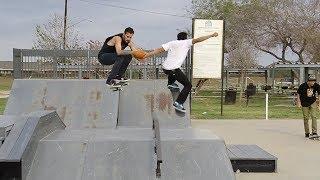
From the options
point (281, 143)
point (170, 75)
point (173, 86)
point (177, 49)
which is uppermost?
point (177, 49)

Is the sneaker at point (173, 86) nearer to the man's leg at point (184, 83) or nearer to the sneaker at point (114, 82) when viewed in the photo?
the man's leg at point (184, 83)

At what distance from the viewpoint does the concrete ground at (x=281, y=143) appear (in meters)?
8.91

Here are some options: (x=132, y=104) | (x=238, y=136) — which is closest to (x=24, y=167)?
(x=132, y=104)

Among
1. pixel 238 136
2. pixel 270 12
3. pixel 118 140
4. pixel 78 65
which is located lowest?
pixel 238 136

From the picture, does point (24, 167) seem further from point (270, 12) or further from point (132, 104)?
point (270, 12)

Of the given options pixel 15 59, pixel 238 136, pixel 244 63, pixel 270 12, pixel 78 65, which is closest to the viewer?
pixel 15 59

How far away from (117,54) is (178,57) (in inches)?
38.5

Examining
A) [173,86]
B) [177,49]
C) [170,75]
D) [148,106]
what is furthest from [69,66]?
[177,49]

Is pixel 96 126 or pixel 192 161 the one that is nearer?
pixel 192 161

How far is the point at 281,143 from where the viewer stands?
13383mm

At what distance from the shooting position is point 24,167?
15.1ft

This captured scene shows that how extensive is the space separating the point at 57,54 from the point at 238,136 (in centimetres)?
533

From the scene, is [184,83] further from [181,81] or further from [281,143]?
[281,143]

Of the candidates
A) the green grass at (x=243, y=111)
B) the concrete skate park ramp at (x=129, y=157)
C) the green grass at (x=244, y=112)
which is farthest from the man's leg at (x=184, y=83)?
the green grass at (x=244, y=112)
